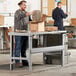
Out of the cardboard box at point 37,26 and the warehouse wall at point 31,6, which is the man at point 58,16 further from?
the cardboard box at point 37,26

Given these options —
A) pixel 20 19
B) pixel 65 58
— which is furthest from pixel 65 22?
pixel 20 19

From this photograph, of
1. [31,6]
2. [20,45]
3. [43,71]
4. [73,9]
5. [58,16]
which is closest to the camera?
[43,71]

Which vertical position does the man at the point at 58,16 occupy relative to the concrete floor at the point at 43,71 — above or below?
above

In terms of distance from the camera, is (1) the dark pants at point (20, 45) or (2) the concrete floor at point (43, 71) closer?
(2) the concrete floor at point (43, 71)

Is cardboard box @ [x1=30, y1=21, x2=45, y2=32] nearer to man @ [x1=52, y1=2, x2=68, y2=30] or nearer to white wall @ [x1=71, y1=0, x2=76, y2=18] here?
man @ [x1=52, y1=2, x2=68, y2=30]

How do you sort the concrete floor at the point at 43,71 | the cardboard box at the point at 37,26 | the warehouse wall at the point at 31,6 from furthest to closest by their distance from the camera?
the warehouse wall at the point at 31,6 < the cardboard box at the point at 37,26 < the concrete floor at the point at 43,71

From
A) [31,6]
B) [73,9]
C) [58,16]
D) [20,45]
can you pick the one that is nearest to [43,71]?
[20,45]

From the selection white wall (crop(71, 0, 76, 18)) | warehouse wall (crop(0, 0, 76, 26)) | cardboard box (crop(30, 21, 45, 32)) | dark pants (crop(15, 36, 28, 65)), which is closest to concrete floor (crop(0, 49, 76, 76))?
dark pants (crop(15, 36, 28, 65))

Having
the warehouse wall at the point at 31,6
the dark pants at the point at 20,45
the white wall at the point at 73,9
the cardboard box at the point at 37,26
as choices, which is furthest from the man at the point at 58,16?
the cardboard box at the point at 37,26

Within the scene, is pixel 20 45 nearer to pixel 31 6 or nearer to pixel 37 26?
pixel 37 26

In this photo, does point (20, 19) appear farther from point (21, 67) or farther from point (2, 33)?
point (2, 33)

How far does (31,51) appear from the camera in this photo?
521 centimetres

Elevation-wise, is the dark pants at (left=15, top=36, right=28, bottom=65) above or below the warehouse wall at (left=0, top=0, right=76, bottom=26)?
below

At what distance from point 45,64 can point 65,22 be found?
4.09 metres
